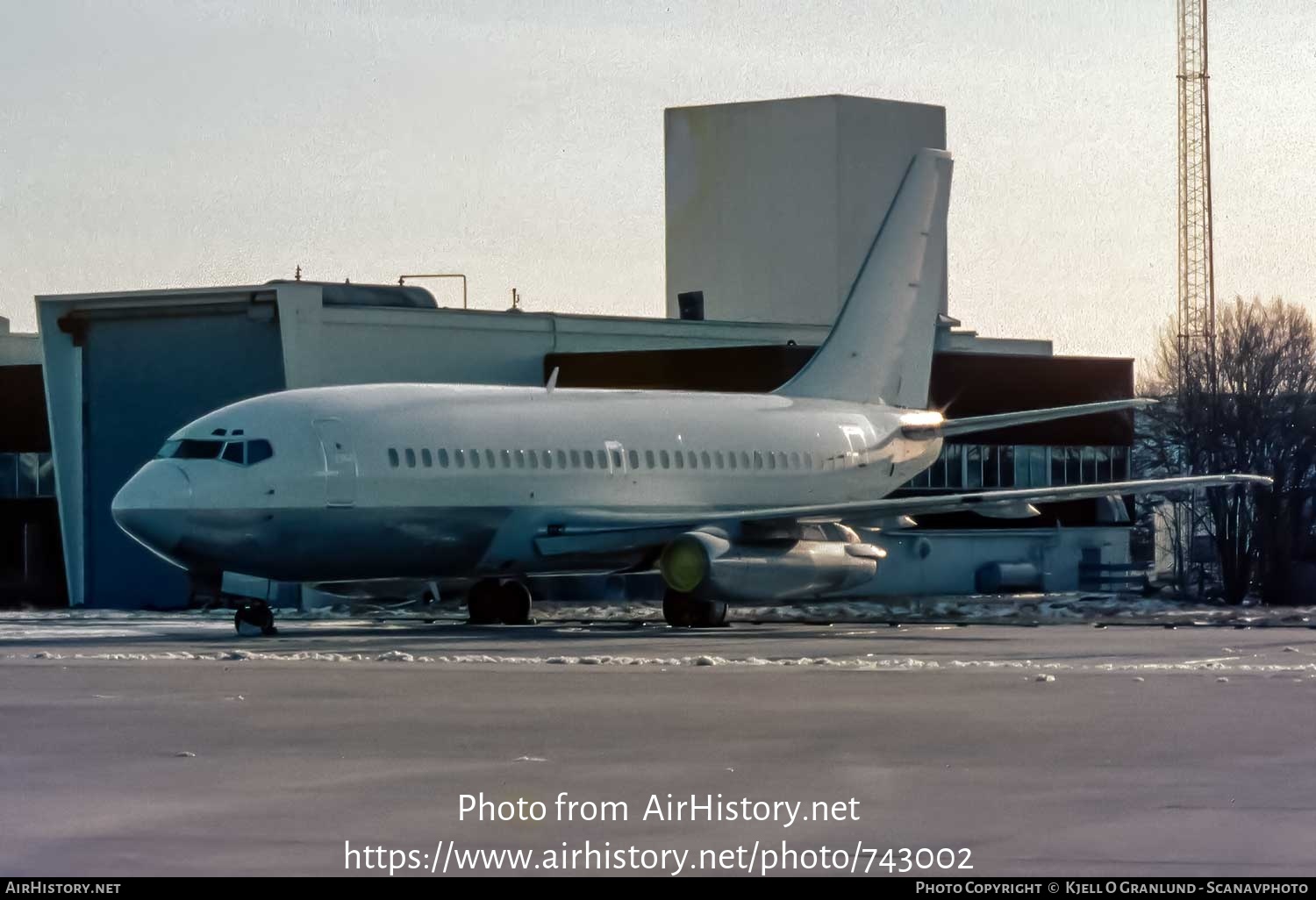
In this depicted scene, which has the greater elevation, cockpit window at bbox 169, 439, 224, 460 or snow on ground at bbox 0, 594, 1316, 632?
cockpit window at bbox 169, 439, 224, 460

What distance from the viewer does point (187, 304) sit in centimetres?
5444

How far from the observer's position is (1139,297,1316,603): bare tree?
71188 mm

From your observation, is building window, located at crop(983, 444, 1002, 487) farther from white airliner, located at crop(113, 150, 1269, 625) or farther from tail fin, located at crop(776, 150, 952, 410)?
white airliner, located at crop(113, 150, 1269, 625)

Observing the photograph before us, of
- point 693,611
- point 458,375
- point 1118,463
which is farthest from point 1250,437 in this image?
point 693,611

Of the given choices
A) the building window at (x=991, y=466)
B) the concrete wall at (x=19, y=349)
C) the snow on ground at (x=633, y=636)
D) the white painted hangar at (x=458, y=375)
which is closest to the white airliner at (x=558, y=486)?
the snow on ground at (x=633, y=636)

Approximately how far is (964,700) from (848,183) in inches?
2552

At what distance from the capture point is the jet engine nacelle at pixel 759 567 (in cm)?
3838

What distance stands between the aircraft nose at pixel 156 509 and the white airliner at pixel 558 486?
0.10ft

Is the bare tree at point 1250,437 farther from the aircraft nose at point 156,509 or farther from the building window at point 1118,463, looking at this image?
the aircraft nose at point 156,509

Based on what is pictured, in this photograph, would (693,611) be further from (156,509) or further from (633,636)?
(156,509)

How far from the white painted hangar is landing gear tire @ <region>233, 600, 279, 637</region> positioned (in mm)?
17432

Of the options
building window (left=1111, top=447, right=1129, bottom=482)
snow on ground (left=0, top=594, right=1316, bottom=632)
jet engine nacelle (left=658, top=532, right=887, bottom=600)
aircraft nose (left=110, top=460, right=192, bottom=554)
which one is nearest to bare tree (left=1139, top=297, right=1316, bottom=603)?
building window (left=1111, top=447, right=1129, bottom=482)

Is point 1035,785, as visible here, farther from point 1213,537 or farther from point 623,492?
point 1213,537

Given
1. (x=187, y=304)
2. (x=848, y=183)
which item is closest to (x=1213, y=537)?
(x=848, y=183)
